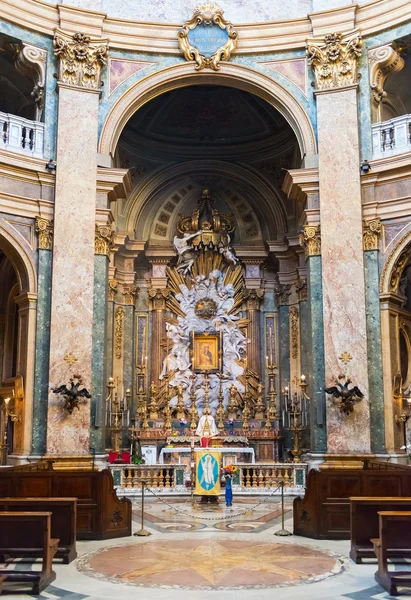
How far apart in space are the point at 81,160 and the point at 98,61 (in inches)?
89.1

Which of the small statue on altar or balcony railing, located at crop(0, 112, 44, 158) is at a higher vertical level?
balcony railing, located at crop(0, 112, 44, 158)

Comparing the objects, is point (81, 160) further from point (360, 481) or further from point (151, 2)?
point (360, 481)

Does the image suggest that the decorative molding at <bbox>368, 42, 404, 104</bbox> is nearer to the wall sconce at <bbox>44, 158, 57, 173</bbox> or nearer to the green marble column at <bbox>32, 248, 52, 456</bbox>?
the wall sconce at <bbox>44, 158, 57, 173</bbox>

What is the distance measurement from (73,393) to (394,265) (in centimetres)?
669

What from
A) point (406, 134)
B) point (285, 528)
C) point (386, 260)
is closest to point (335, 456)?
point (285, 528)

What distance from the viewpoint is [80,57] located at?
14578 mm

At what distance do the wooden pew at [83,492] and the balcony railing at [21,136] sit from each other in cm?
678

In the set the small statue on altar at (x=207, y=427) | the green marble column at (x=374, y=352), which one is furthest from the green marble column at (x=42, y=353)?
the green marble column at (x=374, y=352)

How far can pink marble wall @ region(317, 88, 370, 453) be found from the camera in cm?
1337

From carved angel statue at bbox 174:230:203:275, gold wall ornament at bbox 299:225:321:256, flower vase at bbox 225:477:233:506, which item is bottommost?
flower vase at bbox 225:477:233:506

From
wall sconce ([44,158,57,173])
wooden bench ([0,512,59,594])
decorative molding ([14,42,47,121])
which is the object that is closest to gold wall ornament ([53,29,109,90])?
decorative molding ([14,42,47,121])

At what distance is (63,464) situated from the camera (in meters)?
13.0

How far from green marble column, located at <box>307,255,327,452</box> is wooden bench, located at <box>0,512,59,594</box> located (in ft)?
24.0

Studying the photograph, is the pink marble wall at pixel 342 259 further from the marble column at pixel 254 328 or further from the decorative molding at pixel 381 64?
the marble column at pixel 254 328
